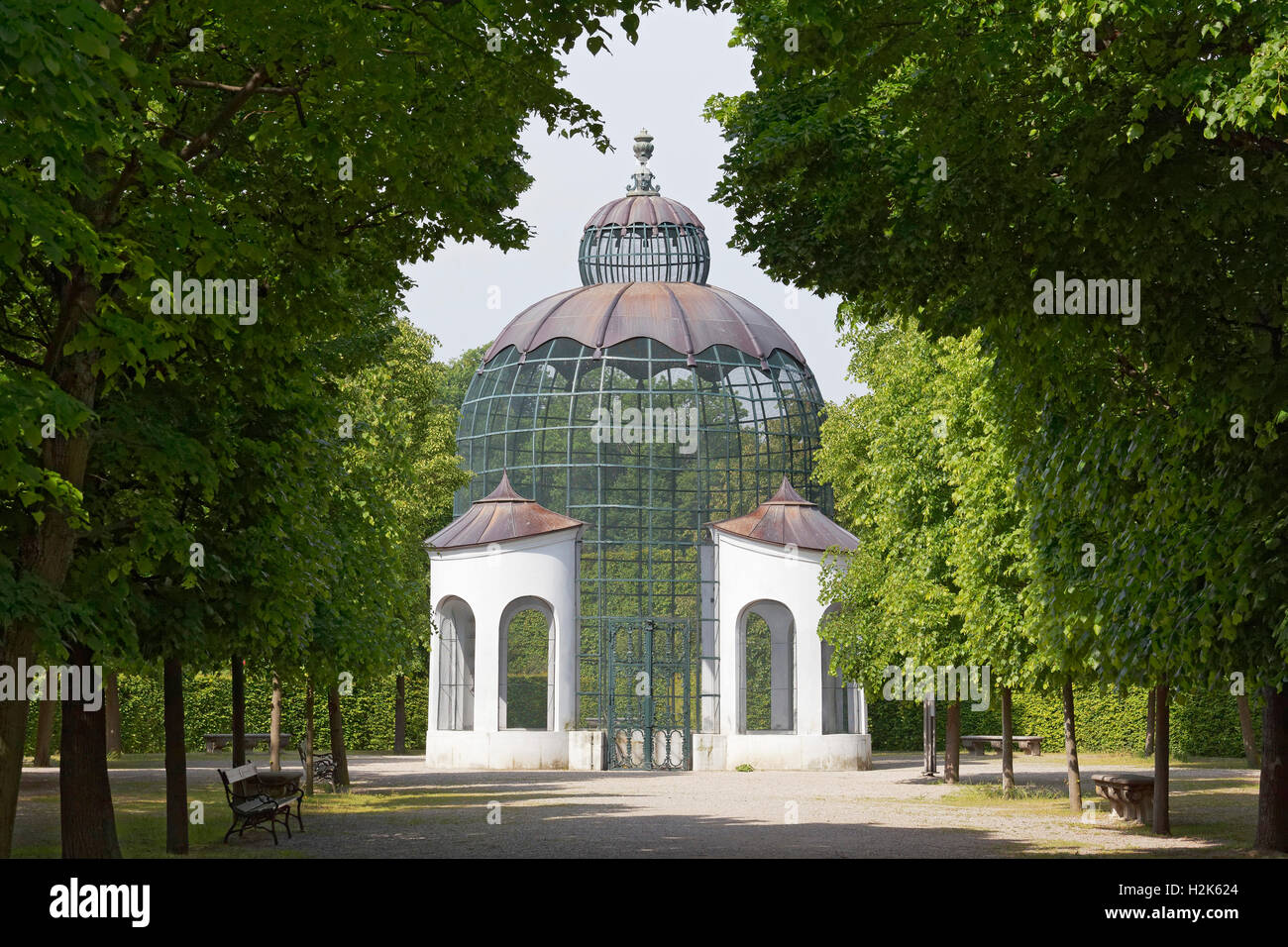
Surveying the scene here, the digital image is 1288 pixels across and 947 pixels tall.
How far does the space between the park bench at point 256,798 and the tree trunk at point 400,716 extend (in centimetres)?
2735

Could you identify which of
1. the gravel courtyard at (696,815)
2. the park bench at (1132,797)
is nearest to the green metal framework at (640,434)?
the gravel courtyard at (696,815)

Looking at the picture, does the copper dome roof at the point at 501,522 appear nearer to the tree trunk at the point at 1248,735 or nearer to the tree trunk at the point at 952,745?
the tree trunk at the point at 952,745

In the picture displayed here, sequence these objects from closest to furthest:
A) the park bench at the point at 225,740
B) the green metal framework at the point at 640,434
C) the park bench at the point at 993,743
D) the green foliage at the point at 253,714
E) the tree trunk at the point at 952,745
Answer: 1. the tree trunk at the point at 952,745
2. the green metal framework at the point at 640,434
3. the park bench at the point at 225,740
4. the park bench at the point at 993,743
5. the green foliage at the point at 253,714

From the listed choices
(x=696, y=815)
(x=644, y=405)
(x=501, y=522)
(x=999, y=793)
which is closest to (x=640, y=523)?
(x=644, y=405)

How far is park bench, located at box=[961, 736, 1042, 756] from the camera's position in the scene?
153ft

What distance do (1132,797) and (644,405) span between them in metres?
24.1

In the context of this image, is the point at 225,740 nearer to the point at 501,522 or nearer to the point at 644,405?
the point at 501,522

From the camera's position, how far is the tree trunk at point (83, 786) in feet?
46.4

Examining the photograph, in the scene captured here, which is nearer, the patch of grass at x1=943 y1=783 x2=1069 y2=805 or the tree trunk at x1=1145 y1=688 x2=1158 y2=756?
the patch of grass at x1=943 y1=783 x2=1069 y2=805

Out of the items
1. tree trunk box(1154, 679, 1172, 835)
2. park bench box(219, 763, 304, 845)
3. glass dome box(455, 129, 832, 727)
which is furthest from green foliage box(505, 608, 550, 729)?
tree trunk box(1154, 679, 1172, 835)

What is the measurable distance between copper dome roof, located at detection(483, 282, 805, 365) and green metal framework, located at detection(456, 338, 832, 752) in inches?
13.4

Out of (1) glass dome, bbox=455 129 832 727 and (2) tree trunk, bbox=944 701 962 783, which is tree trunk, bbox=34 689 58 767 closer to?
(1) glass dome, bbox=455 129 832 727

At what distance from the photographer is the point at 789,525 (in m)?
41.4
